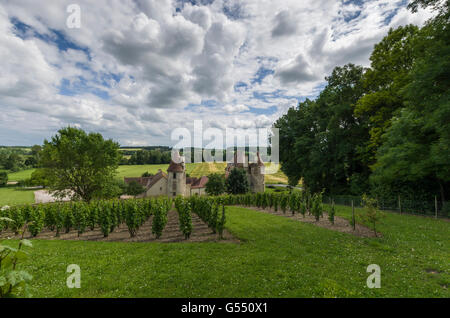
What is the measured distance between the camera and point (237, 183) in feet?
120

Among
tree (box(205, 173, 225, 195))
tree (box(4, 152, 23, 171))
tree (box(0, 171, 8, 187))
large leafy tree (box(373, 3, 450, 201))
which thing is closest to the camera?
large leafy tree (box(373, 3, 450, 201))

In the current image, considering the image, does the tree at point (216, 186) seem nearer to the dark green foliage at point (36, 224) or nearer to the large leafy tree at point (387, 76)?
the large leafy tree at point (387, 76)

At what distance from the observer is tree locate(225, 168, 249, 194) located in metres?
36.5

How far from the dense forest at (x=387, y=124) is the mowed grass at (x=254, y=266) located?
7.62m

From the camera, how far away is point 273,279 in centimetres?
511

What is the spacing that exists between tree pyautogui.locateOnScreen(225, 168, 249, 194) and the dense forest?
911 centimetres

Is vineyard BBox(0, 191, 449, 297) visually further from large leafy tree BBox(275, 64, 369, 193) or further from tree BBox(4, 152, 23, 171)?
tree BBox(4, 152, 23, 171)

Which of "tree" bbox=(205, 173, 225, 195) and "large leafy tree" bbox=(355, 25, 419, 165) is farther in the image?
"tree" bbox=(205, 173, 225, 195)

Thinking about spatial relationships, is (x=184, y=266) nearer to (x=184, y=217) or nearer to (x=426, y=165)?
(x=184, y=217)

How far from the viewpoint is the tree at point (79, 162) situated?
22.9 m

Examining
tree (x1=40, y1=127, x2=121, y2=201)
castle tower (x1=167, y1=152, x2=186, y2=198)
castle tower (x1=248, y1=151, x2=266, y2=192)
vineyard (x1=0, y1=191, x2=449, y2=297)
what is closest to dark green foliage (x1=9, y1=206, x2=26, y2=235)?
vineyard (x1=0, y1=191, x2=449, y2=297)

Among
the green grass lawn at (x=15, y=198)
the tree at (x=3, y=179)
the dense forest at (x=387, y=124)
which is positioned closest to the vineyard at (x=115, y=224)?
the dense forest at (x=387, y=124)
